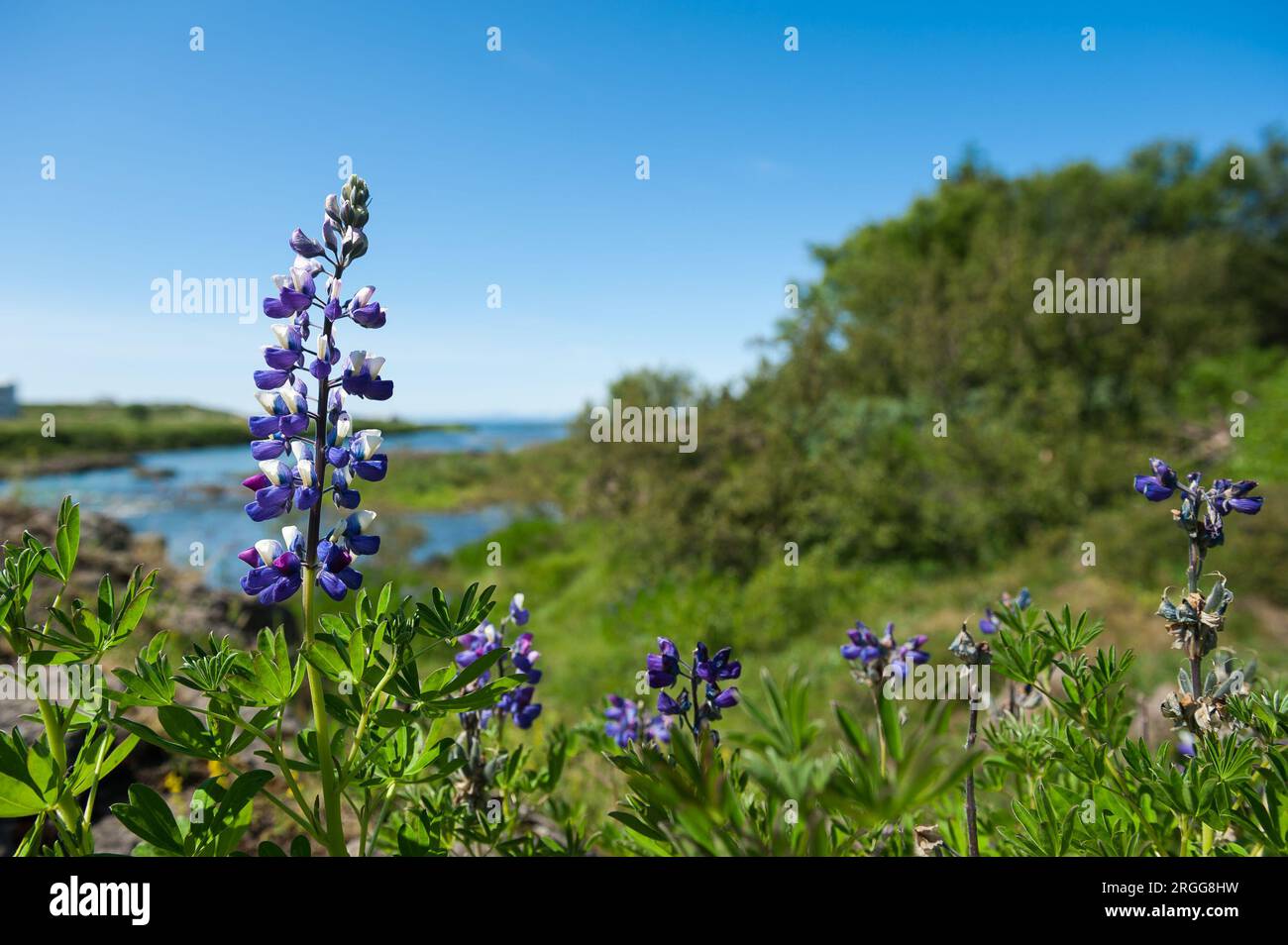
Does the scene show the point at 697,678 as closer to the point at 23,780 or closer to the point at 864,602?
the point at 23,780

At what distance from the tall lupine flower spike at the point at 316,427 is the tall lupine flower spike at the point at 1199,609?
146cm

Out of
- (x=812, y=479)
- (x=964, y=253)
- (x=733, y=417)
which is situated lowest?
(x=812, y=479)

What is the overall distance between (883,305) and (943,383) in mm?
3706

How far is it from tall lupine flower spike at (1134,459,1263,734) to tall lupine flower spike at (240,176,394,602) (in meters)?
1.46

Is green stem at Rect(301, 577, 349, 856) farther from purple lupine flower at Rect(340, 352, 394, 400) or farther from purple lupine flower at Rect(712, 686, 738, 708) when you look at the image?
purple lupine flower at Rect(712, 686, 738, 708)

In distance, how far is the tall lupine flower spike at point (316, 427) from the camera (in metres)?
1.22

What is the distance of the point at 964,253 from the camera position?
27500 millimetres

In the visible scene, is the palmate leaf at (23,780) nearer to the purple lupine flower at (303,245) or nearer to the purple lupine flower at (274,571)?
the purple lupine flower at (274,571)

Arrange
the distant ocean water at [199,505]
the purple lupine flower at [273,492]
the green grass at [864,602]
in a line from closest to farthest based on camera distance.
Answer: the purple lupine flower at [273,492] < the green grass at [864,602] < the distant ocean water at [199,505]

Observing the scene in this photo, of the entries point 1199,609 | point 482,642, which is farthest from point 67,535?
point 1199,609

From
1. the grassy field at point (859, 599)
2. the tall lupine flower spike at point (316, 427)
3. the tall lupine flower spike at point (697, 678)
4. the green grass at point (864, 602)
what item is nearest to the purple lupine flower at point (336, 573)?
the tall lupine flower spike at point (316, 427)
